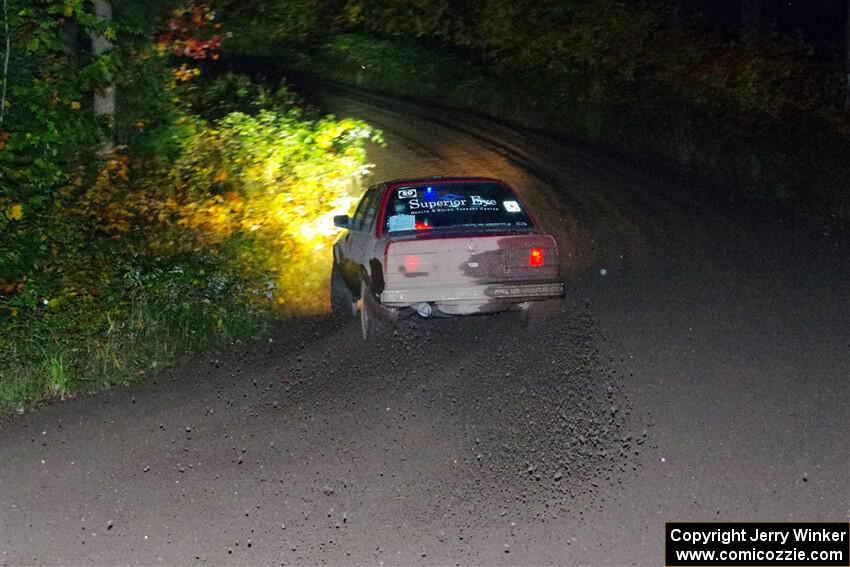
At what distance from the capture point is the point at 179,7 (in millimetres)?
18594

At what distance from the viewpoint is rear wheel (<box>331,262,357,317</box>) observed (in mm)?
13367

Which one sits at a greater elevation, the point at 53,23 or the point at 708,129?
the point at 53,23

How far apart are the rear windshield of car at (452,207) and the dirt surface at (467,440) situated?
1105 mm

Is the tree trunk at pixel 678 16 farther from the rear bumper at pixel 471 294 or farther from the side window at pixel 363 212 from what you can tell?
the rear bumper at pixel 471 294

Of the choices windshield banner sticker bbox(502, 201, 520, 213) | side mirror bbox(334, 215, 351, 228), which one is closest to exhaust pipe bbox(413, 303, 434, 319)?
windshield banner sticker bbox(502, 201, 520, 213)

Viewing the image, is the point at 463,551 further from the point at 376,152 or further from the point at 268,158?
the point at 376,152

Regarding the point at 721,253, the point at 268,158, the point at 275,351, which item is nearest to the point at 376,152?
the point at 268,158

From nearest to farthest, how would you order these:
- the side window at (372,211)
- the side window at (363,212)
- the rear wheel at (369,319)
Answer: the rear wheel at (369,319), the side window at (372,211), the side window at (363,212)

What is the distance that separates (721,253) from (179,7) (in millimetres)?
9346

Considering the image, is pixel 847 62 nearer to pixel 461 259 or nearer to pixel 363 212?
pixel 363 212

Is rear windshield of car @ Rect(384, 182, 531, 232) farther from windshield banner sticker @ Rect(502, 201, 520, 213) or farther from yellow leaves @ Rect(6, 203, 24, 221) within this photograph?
yellow leaves @ Rect(6, 203, 24, 221)

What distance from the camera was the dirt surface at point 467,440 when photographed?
261 inches

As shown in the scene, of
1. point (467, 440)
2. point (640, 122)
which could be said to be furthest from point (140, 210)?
point (640, 122)

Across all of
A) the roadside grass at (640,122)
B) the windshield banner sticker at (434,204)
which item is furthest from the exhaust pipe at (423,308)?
the roadside grass at (640,122)
